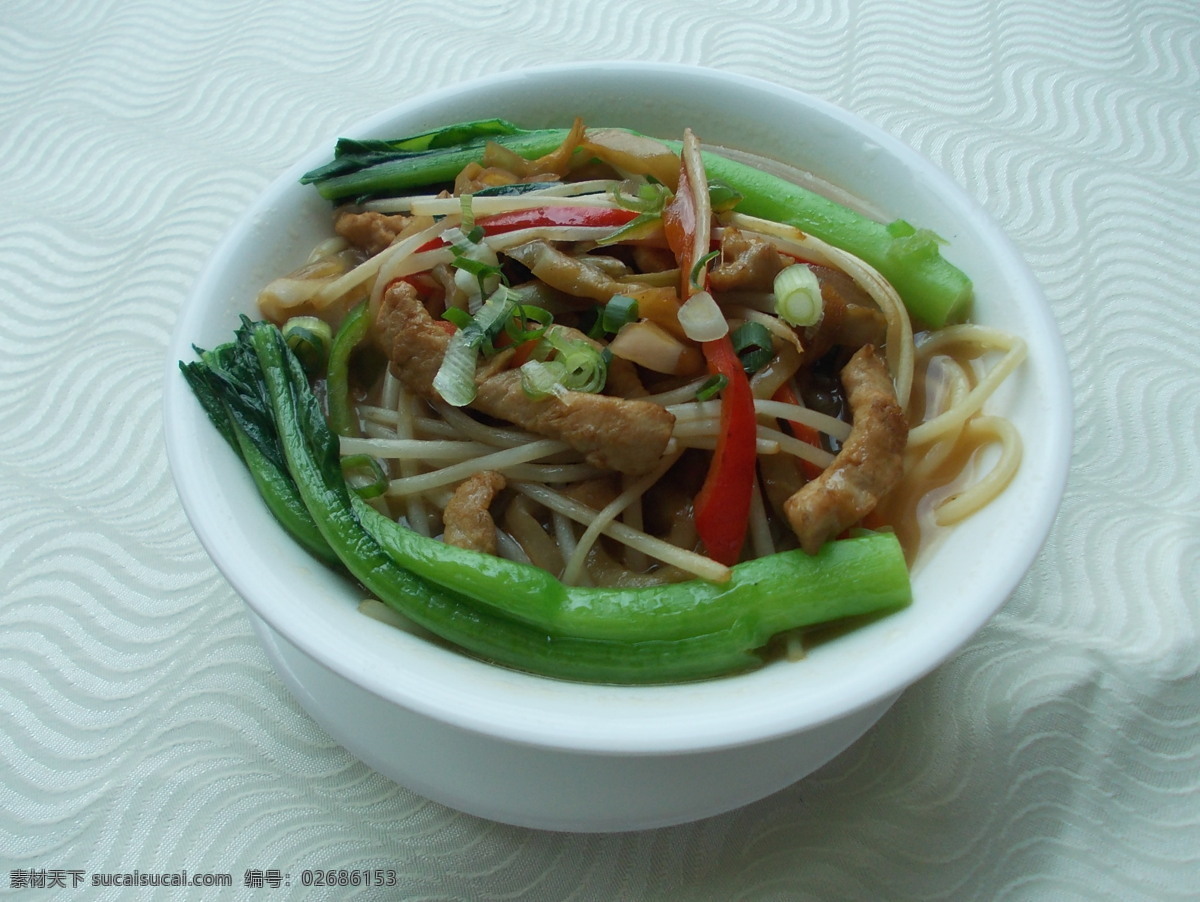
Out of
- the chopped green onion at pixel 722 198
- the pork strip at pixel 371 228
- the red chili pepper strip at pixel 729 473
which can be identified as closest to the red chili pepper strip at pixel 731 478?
the red chili pepper strip at pixel 729 473

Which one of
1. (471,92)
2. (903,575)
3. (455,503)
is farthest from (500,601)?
(471,92)

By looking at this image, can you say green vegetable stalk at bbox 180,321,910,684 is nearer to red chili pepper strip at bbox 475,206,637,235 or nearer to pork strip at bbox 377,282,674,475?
pork strip at bbox 377,282,674,475

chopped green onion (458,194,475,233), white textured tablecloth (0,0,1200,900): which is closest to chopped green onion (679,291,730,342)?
chopped green onion (458,194,475,233)

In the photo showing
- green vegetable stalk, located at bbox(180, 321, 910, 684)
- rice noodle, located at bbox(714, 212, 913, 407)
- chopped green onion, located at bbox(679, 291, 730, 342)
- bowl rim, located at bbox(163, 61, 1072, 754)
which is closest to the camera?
bowl rim, located at bbox(163, 61, 1072, 754)

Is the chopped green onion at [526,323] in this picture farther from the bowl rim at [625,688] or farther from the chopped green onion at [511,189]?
the bowl rim at [625,688]

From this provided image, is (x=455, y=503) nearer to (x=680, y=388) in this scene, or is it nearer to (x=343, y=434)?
(x=343, y=434)
